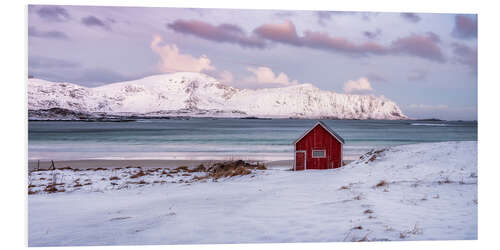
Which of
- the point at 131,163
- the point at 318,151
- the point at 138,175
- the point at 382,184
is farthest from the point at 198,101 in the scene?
the point at 382,184

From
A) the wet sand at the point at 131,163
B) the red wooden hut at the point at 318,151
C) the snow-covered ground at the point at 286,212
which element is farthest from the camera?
the wet sand at the point at 131,163

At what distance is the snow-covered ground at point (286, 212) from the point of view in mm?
6180

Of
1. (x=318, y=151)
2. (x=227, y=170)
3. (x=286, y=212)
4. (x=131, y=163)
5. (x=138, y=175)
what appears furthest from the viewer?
(x=131, y=163)

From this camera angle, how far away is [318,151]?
13.6 m

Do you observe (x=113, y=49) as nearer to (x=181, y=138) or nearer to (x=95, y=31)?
(x=95, y=31)

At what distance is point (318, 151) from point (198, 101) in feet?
17.1

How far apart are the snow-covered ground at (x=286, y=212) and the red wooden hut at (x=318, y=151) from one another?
394 centimetres

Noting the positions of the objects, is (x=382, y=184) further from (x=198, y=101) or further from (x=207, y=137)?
(x=207, y=137)

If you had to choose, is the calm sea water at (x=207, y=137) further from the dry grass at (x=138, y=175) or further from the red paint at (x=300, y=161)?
the dry grass at (x=138, y=175)

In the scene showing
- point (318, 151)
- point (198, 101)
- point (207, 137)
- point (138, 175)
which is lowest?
point (138, 175)

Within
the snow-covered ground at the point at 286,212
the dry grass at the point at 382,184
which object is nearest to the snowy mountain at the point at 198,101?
the snow-covered ground at the point at 286,212

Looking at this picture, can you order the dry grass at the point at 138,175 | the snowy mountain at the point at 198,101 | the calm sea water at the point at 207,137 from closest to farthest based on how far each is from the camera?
1. the snowy mountain at the point at 198,101
2. the dry grass at the point at 138,175
3. the calm sea water at the point at 207,137

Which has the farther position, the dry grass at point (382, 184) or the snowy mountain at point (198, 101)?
the snowy mountain at point (198, 101)
